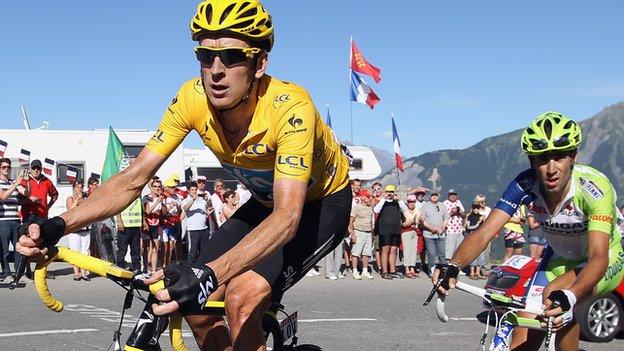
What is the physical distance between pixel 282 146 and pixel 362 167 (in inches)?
832

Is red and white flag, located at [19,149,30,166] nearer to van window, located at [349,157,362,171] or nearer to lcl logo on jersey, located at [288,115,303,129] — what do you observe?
van window, located at [349,157,362,171]

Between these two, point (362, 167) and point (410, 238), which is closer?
point (410, 238)

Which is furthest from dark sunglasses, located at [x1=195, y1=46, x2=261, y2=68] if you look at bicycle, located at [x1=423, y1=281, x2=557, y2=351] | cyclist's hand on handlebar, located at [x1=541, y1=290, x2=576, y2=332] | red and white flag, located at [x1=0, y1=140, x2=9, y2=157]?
red and white flag, located at [x1=0, y1=140, x2=9, y2=157]

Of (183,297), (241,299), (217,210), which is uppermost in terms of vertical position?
(183,297)

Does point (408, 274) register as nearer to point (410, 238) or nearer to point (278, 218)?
point (410, 238)

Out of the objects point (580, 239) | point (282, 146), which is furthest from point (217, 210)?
point (282, 146)

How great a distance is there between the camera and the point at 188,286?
306 cm

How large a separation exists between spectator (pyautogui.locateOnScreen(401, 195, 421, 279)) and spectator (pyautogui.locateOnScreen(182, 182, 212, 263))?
3864mm

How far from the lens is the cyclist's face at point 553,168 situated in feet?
17.5

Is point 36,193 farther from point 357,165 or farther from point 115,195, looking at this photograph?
point 357,165

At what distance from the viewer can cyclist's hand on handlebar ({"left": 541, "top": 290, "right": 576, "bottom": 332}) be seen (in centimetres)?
448

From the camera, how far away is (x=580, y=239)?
5.59 metres

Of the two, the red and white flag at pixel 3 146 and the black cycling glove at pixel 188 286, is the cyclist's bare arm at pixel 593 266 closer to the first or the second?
the black cycling glove at pixel 188 286

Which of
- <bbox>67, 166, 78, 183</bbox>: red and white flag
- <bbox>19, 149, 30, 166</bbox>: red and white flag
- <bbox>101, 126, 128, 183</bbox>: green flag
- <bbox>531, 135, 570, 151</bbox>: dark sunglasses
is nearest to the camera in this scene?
<bbox>531, 135, 570, 151</bbox>: dark sunglasses
